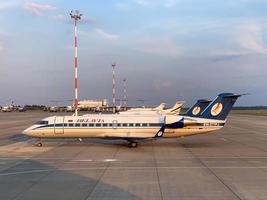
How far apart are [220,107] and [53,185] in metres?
20.3

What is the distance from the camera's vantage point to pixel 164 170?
66.6 ft

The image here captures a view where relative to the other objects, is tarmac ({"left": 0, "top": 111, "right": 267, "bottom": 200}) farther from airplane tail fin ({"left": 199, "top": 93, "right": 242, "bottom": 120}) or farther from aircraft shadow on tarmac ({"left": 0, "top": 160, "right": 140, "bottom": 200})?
airplane tail fin ({"left": 199, "top": 93, "right": 242, "bottom": 120})

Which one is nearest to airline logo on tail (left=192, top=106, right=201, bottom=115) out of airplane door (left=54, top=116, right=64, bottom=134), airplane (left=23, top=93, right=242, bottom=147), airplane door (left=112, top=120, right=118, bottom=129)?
airplane (left=23, top=93, right=242, bottom=147)

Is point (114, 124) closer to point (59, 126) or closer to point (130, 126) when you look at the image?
point (130, 126)

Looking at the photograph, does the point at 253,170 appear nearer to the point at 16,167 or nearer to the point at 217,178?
the point at 217,178

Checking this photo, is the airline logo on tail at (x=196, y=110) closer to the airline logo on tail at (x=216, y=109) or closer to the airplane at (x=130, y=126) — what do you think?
the airline logo on tail at (x=216, y=109)

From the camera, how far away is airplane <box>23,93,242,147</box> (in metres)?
32.5

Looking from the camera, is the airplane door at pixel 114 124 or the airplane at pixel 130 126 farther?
the airplane door at pixel 114 124

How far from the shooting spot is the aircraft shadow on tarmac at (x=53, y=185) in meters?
14.3

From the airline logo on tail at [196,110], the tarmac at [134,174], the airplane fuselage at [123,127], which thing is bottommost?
the tarmac at [134,174]

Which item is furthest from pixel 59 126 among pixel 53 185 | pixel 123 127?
pixel 53 185

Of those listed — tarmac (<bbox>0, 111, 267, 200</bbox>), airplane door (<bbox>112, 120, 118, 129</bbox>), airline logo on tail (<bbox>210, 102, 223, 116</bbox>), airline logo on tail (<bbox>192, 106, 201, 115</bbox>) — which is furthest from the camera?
airline logo on tail (<bbox>192, 106, 201, 115</bbox>)

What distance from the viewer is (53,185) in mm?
16406

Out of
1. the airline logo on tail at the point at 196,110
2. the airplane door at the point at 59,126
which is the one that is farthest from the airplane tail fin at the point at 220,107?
the airplane door at the point at 59,126
